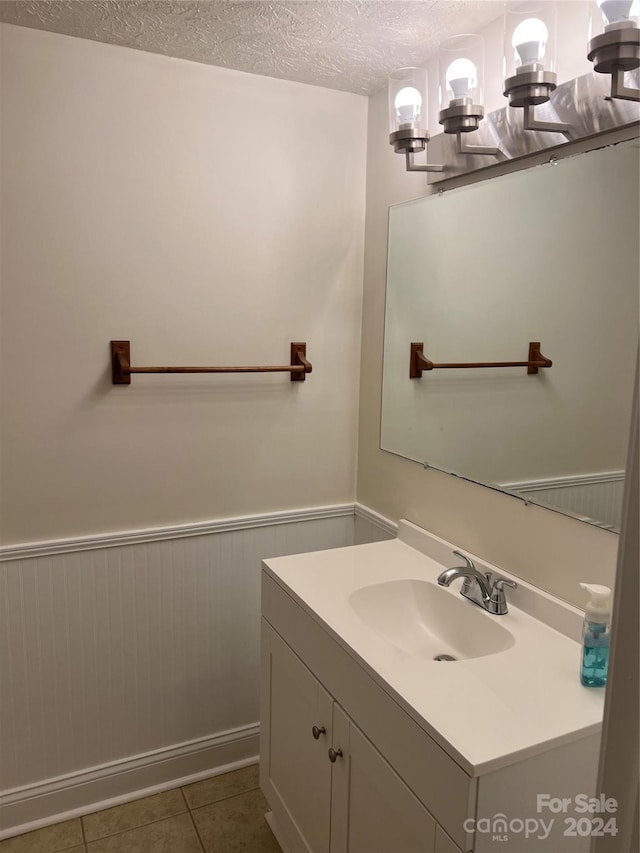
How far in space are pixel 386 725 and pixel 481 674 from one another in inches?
8.1

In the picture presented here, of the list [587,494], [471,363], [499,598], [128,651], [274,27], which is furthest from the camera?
[128,651]

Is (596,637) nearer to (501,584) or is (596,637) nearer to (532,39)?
(501,584)

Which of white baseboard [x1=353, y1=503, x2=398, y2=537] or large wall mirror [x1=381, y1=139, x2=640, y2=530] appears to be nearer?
large wall mirror [x1=381, y1=139, x2=640, y2=530]

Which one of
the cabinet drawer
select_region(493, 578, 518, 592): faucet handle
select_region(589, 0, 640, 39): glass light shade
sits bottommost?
the cabinet drawer

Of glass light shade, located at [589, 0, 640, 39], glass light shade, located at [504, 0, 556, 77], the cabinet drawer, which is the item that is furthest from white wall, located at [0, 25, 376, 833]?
glass light shade, located at [589, 0, 640, 39]

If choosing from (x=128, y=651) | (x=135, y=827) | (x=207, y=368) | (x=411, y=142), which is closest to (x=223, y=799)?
(x=135, y=827)

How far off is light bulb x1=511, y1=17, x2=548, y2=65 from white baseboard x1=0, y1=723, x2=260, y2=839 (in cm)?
210

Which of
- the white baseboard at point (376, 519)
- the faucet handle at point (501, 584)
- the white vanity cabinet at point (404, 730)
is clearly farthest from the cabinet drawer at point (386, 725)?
the white baseboard at point (376, 519)

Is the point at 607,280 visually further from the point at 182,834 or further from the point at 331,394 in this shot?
the point at 182,834

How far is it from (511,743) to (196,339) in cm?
138

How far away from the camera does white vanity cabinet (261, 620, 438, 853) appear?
3.97 feet

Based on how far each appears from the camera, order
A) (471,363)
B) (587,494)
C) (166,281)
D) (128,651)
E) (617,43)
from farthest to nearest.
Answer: (128,651) → (166,281) → (471,363) → (587,494) → (617,43)

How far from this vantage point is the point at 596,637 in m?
1.20

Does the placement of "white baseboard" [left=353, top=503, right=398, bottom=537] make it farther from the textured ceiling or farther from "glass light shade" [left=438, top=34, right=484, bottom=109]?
the textured ceiling
